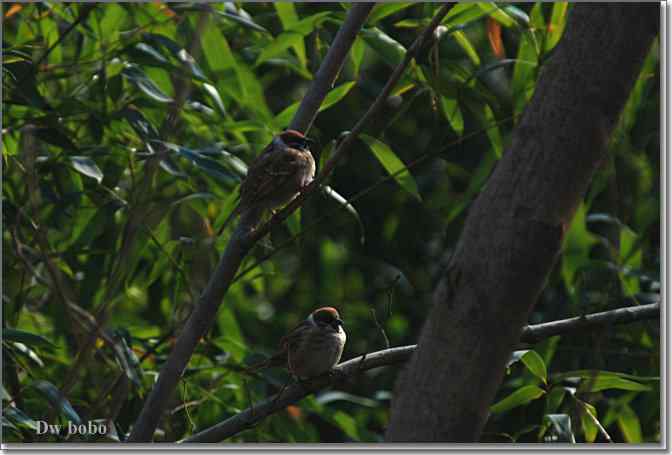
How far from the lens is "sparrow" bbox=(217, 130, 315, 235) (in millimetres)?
2861

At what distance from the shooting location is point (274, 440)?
2.98 m

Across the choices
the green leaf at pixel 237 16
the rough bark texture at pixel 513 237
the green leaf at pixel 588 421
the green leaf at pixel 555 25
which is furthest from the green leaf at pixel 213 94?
the rough bark texture at pixel 513 237

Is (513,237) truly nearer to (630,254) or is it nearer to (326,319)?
(326,319)

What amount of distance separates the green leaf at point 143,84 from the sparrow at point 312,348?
2.68ft

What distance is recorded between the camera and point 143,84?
117 inches

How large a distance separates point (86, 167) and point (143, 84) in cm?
33

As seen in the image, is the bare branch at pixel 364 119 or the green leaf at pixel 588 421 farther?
the green leaf at pixel 588 421

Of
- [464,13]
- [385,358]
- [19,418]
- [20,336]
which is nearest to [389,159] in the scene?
[464,13]

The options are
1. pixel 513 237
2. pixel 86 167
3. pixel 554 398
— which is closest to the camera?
pixel 513 237

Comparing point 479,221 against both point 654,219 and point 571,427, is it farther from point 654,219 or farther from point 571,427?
point 654,219

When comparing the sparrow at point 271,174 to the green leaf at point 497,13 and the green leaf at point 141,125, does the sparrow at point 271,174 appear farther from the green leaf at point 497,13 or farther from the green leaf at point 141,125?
the green leaf at point 497,13

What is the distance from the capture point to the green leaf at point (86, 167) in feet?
9.14

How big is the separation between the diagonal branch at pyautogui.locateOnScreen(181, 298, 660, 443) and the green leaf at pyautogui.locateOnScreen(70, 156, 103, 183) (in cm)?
90

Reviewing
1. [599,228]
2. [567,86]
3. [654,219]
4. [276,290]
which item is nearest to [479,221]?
[567,86]
